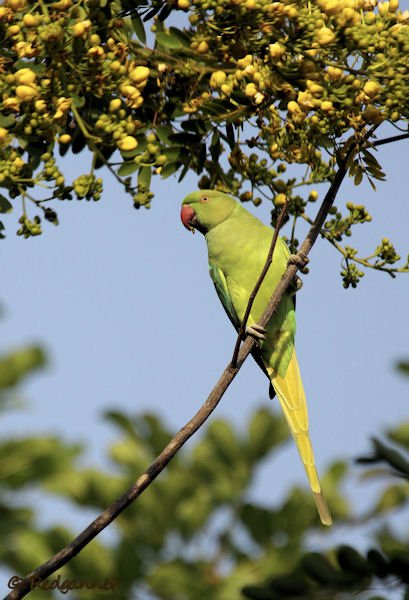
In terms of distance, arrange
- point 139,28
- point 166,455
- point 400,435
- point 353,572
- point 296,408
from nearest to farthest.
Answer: point 353,572 < point 400,435 < point 166,455 < point 139,28 < point 296,408

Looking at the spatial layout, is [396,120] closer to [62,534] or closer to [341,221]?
[341,221]

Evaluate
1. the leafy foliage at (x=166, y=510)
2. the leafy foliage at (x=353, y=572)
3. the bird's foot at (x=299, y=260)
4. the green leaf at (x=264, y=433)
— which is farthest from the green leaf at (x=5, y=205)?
the green leaf at (x=264, y=433)

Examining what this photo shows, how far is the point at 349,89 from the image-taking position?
2801mm

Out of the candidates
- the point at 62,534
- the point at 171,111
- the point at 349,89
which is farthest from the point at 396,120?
the point at 62,534

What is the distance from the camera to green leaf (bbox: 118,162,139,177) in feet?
10.6

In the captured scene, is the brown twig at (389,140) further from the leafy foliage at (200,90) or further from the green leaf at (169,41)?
the green leaf at (169,41)

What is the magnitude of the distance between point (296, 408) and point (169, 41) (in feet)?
6.48

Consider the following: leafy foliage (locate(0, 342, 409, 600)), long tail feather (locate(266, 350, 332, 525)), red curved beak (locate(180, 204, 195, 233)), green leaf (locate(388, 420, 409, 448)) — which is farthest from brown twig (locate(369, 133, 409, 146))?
leafy foliage (locate(0, 342, 409, 600))

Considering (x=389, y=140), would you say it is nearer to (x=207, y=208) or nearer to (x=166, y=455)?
(x=166, y=455)

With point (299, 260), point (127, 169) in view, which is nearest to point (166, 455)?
point (299, 260)

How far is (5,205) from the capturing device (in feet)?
10.6

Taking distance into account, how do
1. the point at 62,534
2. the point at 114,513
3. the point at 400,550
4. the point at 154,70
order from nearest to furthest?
1. the point at 400,550
2. the point at 114,513
3. the point at 154,70
4. the point at 62,534

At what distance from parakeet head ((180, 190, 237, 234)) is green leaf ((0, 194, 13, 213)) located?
1591mm

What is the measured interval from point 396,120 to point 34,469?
7.11 metres
